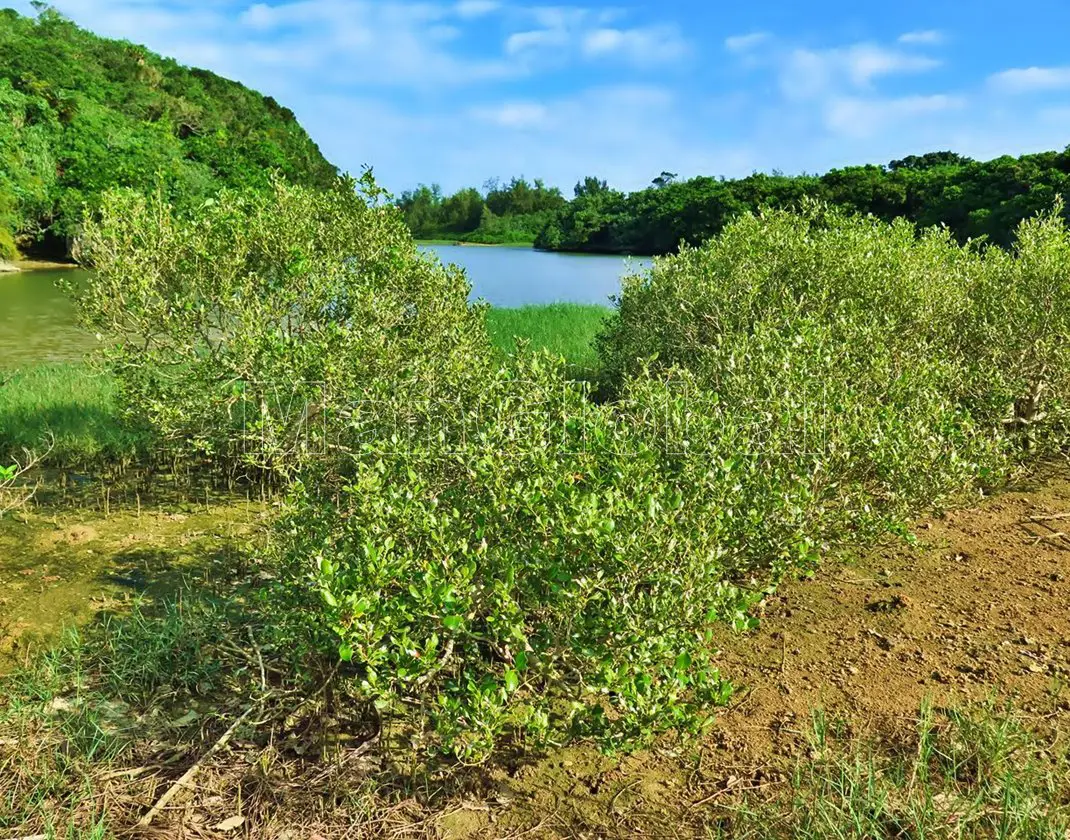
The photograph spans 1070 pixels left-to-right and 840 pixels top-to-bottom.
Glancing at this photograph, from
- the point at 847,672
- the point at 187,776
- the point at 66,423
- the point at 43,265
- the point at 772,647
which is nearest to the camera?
the point at 187,776

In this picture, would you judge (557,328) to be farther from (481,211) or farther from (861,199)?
(481,211)

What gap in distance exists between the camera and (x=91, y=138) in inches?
2042

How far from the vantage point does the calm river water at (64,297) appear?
18.3 metres

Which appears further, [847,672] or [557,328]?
[557,328]

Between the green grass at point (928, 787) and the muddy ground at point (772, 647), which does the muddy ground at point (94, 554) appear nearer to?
the muddy ground at point (772, 647)

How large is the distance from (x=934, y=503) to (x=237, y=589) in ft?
17.7

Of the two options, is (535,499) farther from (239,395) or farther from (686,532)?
(239,395)

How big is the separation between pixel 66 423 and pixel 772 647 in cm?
962

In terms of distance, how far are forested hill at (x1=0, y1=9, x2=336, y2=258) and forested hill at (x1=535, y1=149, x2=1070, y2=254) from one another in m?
30.0

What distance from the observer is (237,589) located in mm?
6406

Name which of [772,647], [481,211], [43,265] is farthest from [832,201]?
[481,211]

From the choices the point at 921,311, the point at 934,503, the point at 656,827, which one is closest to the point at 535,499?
the point at 656,827

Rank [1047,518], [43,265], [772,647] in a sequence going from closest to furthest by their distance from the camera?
[772,647] < [1047,518] < [43,265]

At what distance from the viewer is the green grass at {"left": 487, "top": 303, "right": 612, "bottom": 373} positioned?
15.6 m
